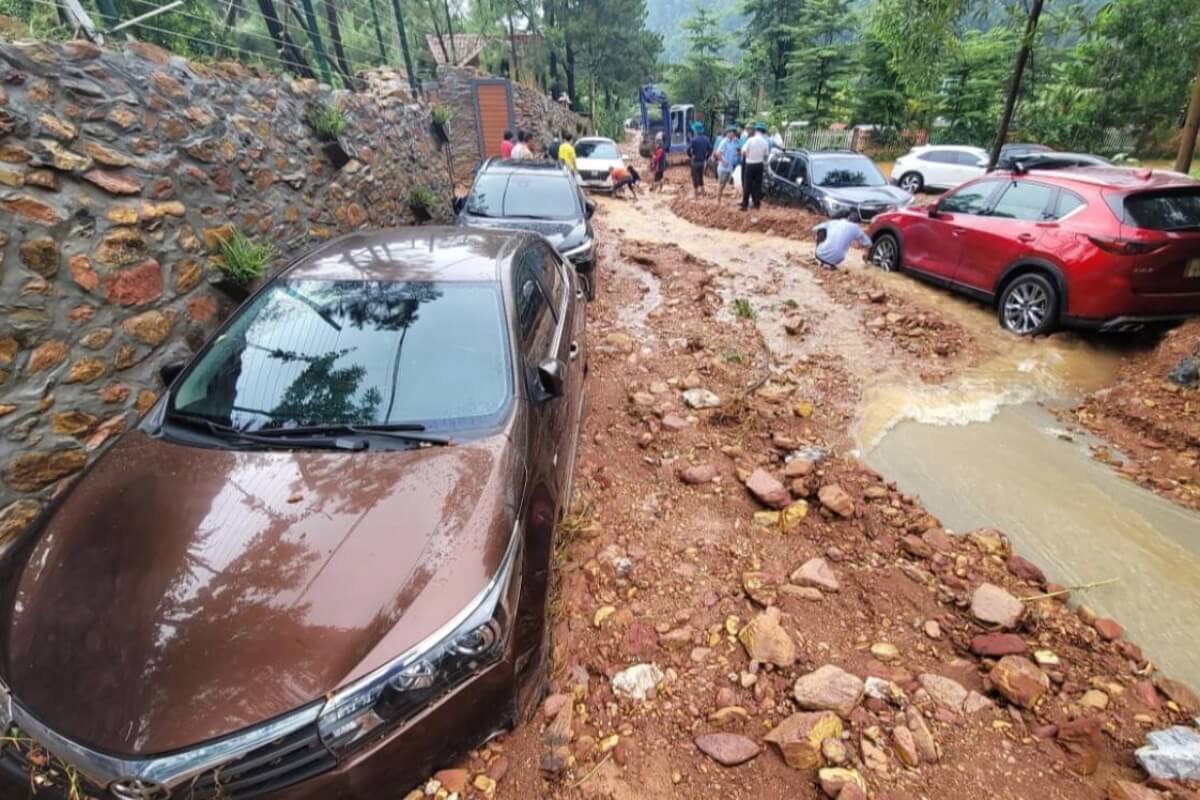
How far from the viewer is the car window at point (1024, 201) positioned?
18.3 ft

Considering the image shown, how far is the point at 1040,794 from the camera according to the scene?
1825 mm

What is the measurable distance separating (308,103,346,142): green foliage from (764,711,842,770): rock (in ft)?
19.8

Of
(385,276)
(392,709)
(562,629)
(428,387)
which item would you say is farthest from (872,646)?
(385,276)

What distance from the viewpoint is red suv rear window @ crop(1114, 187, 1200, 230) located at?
15.8 feet

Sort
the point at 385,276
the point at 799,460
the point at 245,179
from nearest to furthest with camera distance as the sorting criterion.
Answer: the point at 385,276
the point at 799,460
the point at 245,179

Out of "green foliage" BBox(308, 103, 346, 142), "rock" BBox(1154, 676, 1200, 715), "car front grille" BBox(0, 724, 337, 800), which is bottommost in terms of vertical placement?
"rock" BBox(1154, 676, 1200, 715)

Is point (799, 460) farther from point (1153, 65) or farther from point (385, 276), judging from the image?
point (1153, 65)

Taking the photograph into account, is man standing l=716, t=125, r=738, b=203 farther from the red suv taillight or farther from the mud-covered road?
the mud-covered road

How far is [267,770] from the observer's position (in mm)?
1397

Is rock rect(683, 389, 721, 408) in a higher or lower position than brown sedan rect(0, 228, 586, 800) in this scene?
lower

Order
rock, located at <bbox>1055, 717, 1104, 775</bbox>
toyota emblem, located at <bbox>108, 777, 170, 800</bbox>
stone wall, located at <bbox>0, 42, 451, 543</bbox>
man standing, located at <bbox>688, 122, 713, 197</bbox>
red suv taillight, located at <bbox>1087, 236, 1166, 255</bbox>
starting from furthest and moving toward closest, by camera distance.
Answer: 1. man standing, located at <bbox>688, 122, 713, 197</bbox>
2. red suv taillight, located at <bbox>1087, 236, 1166, 255</bbox>
3. stone wall, located at <bbox>0, 42, 451, 543</bbox>
4. rock, located at <bbox>1055, 717, 1104, 775</bbox>
5. toyota emblem, located at <bbox>108, 777, 170, 800</bbox>

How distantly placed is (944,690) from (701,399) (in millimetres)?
2673

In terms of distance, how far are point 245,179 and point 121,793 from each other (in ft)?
14.0

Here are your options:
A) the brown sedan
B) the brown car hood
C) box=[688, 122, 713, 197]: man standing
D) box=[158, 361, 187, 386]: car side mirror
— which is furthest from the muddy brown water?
box=[688, 122, 713, 197]: man standing
